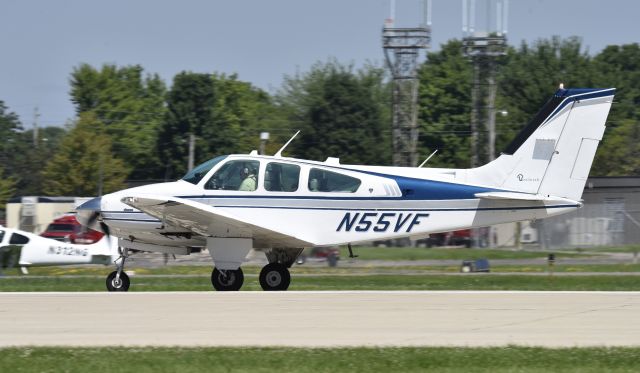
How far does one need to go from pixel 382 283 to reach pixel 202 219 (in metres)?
6.96

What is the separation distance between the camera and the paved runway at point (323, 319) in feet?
37.2

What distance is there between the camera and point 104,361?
10.1 meters

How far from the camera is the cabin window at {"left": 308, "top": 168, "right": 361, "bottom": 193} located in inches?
704

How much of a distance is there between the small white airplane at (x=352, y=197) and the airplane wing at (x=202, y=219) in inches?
1.5

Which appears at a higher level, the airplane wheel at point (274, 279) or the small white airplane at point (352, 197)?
the small white airplane at point (352, 197)

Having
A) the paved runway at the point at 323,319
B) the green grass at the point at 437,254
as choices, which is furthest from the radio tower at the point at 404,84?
the paved runway at the point at 323,319

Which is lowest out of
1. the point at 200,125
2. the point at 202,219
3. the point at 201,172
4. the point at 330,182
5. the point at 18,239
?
the point at 18,239

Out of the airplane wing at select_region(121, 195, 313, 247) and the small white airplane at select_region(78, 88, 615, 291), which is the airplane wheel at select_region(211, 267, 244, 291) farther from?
the airplane wing at select_region(121, 195, 313, 247)

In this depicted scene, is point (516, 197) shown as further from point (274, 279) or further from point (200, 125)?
point (200, 125)

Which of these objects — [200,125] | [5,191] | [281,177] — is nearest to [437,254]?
[281,177]

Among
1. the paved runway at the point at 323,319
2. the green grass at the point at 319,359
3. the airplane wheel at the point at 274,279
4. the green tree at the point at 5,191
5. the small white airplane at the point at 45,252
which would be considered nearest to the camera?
the green grass at the point at 319,359

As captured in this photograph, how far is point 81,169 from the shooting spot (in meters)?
64.7

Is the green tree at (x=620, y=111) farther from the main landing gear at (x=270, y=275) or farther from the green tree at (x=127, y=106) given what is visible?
the main landing gear at (x=270, y=275)

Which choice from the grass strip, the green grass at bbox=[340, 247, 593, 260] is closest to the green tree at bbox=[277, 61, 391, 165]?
the green grass at bbox=[340, 247, 593, 260]
